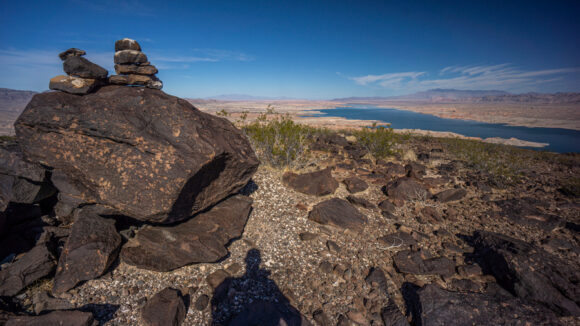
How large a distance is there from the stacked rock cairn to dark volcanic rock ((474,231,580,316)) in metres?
9.34

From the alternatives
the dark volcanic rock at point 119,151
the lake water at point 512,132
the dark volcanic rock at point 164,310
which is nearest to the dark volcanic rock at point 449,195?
the dark volcanic rock at point 119,151

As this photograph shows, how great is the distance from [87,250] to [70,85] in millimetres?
3616

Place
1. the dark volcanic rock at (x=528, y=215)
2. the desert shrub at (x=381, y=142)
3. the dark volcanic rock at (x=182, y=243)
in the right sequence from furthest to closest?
1. the desert shrub at (x=381, y=142)
2. the dark volcanic rock at (x=528, y=215)
3. the dark volcanic rock at (x=182, y=243)

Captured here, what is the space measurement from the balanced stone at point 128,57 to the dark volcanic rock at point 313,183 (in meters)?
5.83

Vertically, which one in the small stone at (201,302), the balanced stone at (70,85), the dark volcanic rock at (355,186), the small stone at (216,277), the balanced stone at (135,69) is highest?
the balanced stone at (135,69)

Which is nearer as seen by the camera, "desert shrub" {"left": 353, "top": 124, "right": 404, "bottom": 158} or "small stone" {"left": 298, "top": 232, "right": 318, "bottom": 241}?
"small stone" {"left": 298, "top": 232, "right": 318, "bottom": 241}

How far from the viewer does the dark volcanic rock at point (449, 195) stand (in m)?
8.09

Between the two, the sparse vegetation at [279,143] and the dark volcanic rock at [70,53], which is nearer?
the dark volcanic rock at [70,53]

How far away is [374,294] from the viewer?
4266 millimetres

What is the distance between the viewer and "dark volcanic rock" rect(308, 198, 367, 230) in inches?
249

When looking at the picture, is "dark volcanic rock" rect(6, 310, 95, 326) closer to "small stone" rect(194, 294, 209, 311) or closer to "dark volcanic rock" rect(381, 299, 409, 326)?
"small stone" rect(194, 294, 209, 311)

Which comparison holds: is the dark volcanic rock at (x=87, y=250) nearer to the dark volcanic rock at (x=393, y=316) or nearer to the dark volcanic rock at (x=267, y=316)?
the dark volcanic rock at (x=267, y=316)

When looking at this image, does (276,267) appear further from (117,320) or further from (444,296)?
(444,296)

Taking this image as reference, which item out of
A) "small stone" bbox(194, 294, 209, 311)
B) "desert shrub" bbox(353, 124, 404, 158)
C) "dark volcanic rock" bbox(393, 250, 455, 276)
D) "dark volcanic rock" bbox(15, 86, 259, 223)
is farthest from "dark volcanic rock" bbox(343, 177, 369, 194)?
"small stone" bbox(194, 294, 209, 311)
